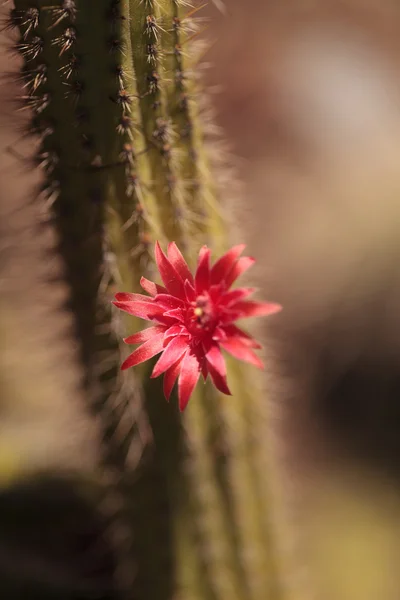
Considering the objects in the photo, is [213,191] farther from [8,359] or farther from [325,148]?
[325,148]

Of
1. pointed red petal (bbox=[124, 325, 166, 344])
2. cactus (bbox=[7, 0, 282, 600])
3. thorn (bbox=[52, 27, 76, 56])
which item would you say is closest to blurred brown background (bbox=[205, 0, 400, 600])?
cactus (bbox=[7, 0, 282, 600])

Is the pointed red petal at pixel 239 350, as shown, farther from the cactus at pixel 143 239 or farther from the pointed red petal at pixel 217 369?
the cactus at pixel 143 239

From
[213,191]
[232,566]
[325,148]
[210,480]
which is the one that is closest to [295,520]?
[232,566]

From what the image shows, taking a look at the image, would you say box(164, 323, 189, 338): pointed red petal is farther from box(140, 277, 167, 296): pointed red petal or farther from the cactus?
the cactus

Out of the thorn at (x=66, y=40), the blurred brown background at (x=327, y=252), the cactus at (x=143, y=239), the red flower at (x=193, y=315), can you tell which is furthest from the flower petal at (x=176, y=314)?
the blurred brown background at (x=327, y=252)

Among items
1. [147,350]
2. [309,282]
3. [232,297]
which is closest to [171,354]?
[147,350]

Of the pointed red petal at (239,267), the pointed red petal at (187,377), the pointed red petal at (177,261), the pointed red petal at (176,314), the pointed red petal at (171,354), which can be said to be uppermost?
the pointed red petal at (177,261)
